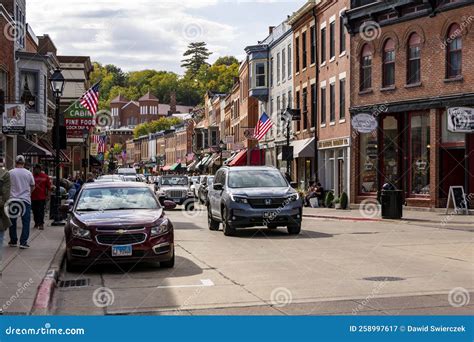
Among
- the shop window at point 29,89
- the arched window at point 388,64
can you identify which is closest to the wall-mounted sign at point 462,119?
the arched window at point 388,64

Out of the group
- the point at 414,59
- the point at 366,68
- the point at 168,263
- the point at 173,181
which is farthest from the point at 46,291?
the point at 173,181

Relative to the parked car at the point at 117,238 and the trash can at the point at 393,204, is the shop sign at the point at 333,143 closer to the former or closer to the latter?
the trash can at the point at 393,204

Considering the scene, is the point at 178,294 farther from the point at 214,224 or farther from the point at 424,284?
the point at 214,224

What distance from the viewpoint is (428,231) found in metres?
23.7

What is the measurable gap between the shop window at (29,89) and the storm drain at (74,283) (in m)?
26.8

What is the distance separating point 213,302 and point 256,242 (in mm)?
9431

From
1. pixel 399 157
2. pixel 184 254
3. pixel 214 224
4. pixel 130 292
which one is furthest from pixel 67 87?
pixel 130 292

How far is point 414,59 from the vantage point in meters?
34.5

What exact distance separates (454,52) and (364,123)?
476 cm

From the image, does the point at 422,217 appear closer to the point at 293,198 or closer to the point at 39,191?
the point at 293,198

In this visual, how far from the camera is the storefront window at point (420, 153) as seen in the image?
111 feet

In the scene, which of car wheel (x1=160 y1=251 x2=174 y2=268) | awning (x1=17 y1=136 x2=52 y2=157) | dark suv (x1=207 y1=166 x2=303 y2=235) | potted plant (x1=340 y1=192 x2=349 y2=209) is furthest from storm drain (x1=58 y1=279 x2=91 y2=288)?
potted plant (x1=340 y1=192 x2=349 y2=209)

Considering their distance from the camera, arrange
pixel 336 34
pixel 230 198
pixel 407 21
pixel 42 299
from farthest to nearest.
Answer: pixel 336 34, pixel 407 21, pixel 230 198, pixel 42 299

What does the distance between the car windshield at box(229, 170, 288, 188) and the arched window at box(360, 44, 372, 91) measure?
1660cm
